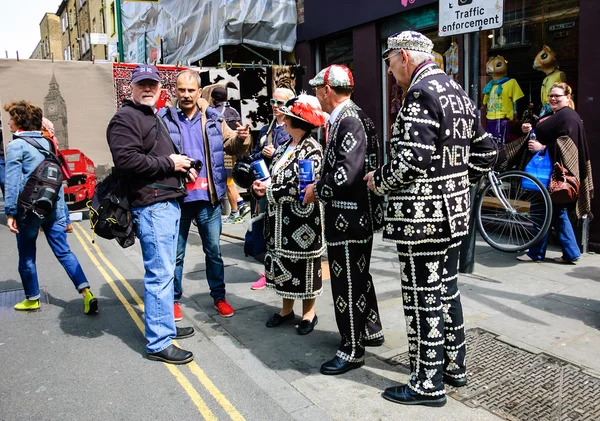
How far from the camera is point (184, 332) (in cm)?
452

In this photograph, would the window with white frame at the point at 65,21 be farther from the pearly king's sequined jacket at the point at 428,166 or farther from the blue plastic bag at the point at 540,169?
the pearly king's sequined jacket at the point at 428,166

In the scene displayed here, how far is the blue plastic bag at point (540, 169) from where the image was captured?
637cm

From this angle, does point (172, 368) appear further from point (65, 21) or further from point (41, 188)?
point (65, 21)

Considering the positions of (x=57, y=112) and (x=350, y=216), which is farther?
(x=57, y=112)

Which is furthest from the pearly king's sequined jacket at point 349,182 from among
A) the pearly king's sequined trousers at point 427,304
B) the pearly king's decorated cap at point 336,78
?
the pearly king's sequined trousers at point 427,304

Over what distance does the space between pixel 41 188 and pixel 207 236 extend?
161cm

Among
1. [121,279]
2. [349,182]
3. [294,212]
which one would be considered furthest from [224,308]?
[349,182]

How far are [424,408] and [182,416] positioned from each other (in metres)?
1.44

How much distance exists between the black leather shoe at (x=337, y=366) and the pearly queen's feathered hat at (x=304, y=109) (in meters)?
1.75

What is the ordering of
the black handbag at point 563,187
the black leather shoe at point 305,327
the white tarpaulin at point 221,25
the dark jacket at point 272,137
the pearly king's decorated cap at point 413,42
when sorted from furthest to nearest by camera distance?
the white tarpaulin at point 221,25
the black handbag at point 563,187
the dark jacket at point 272,137
the black leather shoe at point 305,327
the pearly king's decorated cap at point 413,42

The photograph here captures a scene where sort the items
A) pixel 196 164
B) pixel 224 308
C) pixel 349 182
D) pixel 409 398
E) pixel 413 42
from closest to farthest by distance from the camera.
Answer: pixel 413 42 → pixel 409 398 → pixel 349 182 → pixel 196 164 → pixel 224 308

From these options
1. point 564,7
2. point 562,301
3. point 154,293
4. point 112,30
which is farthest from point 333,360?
point 112,30

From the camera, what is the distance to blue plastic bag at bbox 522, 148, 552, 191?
637cm

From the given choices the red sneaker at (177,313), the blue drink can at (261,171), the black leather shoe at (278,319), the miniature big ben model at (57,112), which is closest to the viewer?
the blue drink can at (261,171)
